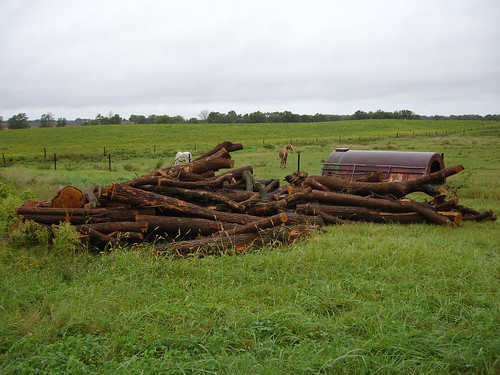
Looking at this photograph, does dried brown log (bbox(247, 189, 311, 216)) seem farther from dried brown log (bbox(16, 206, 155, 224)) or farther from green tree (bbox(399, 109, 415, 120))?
green tree (bbox(399, 109, 415, 120))

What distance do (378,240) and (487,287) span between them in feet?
8.96

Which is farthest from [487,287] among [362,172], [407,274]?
[362,172]

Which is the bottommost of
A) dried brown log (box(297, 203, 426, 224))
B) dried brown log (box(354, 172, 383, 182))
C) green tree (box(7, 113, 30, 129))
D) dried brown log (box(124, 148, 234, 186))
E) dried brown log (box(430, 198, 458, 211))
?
dried brown log (box(297, 203, 426, 224))

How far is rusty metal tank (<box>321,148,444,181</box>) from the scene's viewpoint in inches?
581

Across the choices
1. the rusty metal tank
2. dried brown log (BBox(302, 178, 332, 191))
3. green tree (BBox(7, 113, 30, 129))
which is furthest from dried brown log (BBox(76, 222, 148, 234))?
green tree (BBox(7, 113, 30, 129))

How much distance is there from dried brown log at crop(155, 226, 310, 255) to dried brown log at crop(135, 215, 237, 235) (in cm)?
51

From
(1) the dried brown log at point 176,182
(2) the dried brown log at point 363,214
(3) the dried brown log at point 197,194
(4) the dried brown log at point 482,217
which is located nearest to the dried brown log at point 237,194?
(1) the dried brown log at point 176,182

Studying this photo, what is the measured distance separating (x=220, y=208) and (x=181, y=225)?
4.11 ft

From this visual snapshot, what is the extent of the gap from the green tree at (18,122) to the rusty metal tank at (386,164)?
80.2 meters

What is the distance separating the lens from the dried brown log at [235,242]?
7457mm

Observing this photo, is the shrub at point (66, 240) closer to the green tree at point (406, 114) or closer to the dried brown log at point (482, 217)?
the dried brown log at point (482, 217)

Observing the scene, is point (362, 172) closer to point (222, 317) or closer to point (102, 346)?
point (222, 317)

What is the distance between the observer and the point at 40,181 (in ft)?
60.8

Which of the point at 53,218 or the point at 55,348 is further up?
the point at 53,218
